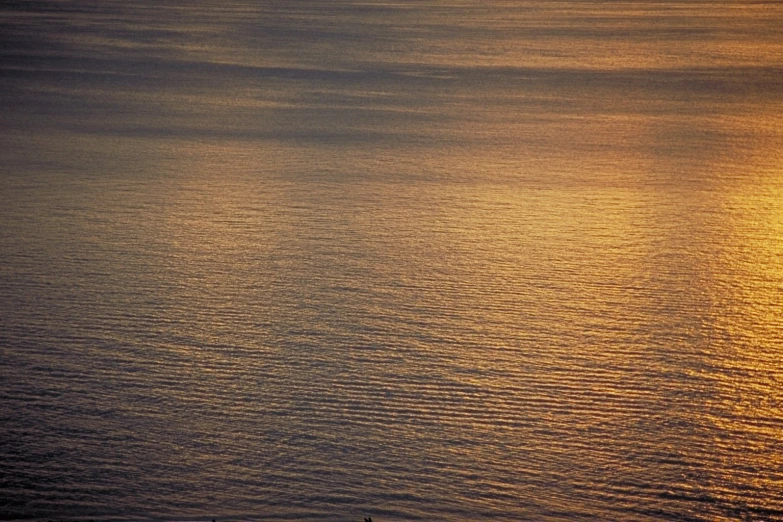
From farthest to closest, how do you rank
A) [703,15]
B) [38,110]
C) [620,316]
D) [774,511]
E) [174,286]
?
[703,15] < [38,110] < [174,286] < [620,316] < [774,511]

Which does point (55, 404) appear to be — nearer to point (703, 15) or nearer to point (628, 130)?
point (628, 130)

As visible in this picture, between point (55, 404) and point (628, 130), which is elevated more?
point (628, 130)

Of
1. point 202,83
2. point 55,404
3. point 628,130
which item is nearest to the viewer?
point 55,404

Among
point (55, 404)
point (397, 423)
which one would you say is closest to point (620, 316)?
point (397, 423)

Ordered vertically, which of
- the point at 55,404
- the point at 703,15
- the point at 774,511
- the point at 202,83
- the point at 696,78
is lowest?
the point at 774,511

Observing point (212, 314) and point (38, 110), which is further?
point (38, 110)

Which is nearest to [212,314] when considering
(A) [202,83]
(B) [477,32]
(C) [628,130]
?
(C) [628,130]
